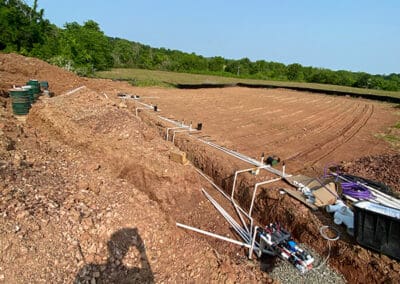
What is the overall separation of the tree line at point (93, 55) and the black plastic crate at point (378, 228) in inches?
895

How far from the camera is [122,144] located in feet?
18.4

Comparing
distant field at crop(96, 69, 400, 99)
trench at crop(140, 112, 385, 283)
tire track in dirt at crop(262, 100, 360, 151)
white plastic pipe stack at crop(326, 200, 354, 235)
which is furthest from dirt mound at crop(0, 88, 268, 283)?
distant field at crop(96, 69, 400, 99)

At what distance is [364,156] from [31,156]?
8.79 metres

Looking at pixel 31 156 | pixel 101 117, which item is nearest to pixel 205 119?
pixel 101 117

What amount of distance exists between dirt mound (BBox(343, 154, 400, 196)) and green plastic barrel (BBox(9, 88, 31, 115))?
901 cm

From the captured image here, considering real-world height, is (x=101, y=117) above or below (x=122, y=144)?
above

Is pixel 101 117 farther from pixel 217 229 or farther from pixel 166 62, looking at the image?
pixel 166 62

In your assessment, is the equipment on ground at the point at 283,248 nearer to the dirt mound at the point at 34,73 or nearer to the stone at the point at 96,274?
the stone at the point at 96,274

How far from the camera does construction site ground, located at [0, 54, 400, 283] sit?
125 inches

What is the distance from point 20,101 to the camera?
7.01m

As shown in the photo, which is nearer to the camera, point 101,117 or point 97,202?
point 97,202

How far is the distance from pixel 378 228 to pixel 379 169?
11.7 ft

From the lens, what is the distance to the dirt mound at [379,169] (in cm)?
568

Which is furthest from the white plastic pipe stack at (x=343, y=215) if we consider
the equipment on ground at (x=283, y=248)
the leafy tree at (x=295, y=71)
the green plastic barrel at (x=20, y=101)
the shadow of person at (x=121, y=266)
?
the leafy tree at (x=295, y=71)
